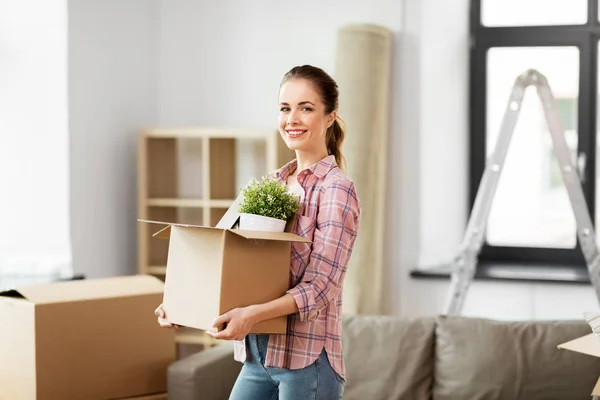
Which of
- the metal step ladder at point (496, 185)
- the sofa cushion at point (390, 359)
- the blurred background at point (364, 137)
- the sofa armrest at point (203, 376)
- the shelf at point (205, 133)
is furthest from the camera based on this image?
the shelf at point (205, 133)

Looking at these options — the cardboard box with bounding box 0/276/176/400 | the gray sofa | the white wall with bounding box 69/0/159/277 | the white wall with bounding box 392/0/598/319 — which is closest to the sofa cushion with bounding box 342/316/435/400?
the gray sofa

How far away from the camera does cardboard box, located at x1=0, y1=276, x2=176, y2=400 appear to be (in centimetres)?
255

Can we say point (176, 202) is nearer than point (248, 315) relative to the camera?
No

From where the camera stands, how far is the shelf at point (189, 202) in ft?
12.2

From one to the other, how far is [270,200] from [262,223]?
5 centimetres

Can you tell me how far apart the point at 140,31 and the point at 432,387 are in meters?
2.04

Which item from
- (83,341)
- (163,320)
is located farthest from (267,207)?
(83,341)

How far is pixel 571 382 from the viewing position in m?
2.77

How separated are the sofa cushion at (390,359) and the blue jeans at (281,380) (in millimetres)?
1117

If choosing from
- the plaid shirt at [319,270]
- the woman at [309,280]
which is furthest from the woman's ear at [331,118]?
the plaid shirt at [319,270]

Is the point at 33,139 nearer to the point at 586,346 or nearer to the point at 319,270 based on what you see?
the point at 319,270

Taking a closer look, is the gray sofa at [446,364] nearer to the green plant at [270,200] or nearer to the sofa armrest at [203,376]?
the sofa armrest at [203,376]

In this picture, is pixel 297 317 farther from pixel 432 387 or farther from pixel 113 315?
pixel 432 387

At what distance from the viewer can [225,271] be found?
5.58ft
